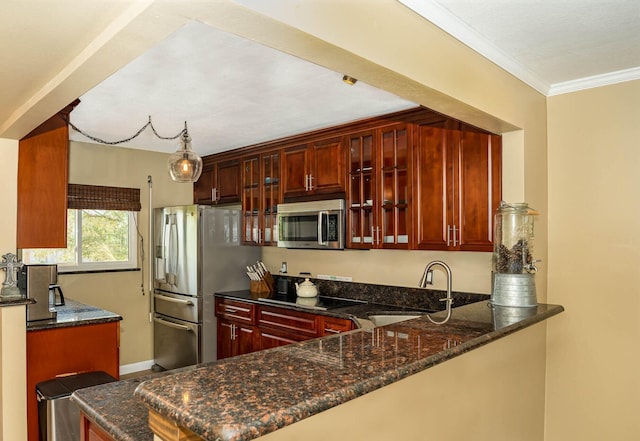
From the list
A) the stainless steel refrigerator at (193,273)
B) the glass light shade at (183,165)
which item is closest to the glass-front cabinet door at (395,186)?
the glass light shade at (183,165)

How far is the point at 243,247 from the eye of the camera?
15.6 feet

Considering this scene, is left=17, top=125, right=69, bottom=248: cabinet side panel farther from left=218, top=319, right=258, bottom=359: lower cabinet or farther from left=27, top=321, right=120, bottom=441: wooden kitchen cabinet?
left=218, top=319, right=258, bottom=359: lower cabinet

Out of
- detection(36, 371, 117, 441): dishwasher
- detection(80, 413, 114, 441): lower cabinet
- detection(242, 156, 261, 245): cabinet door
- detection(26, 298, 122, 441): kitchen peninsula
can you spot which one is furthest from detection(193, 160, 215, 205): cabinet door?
detection(80, 413, 114, 441): lower cabinet

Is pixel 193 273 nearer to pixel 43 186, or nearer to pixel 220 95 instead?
pixel 43 186

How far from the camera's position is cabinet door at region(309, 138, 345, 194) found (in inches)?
150

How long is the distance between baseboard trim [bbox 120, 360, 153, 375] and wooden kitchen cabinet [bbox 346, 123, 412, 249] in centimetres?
285

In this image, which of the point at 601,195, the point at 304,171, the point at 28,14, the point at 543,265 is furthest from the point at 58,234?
the point at 601,195

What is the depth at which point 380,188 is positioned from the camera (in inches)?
138

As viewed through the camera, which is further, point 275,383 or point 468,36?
point 468,36

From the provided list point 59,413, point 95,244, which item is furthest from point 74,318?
point 95,244

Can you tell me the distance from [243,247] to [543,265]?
2953 millimetres

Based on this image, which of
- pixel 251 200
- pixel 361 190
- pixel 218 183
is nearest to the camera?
Result: pixel 361 190

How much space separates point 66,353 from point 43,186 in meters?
1.14

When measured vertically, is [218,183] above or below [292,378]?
above
